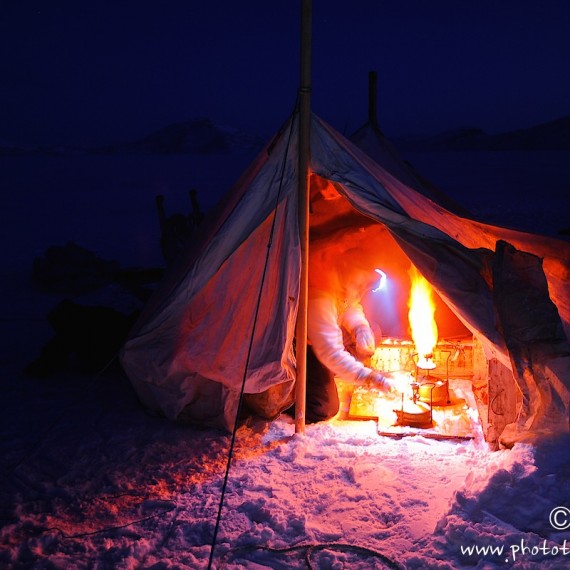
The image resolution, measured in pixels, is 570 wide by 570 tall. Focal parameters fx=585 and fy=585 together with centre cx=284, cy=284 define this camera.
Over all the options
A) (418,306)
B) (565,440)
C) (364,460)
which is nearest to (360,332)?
(418,306)

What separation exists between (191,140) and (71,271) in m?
102

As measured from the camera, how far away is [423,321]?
444 cm

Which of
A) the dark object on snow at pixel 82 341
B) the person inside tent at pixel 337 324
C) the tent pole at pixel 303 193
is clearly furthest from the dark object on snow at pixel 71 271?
the tent pole at pixel 303 193

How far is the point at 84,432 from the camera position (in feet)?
13.5

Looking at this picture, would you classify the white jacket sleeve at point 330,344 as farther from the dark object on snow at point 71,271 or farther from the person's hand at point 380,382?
the dark object on snow at point 71,271

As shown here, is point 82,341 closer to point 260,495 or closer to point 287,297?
point 287,297

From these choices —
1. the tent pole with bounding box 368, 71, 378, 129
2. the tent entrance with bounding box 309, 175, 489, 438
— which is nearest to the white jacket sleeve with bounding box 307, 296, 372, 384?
the tent entrance with bounding box 309, 175, 489, 438

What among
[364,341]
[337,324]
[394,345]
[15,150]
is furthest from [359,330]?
[15,150]

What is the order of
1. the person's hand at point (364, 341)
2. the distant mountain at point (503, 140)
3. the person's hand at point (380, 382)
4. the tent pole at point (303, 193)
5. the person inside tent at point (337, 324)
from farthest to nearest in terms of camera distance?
the distant mountain at point (503, 140) → the person's hand at point (364, 341) → the person inside tent at point (337, 324) → the person's hand at point (380, 382) → the tent pole at point (303, 193)

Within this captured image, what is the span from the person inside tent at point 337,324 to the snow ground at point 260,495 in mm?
271

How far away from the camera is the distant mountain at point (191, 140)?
9661 cm

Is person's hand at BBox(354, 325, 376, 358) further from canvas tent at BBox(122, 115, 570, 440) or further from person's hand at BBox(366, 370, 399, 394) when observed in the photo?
canvas tent at BBox(122, 115, 570, 440)

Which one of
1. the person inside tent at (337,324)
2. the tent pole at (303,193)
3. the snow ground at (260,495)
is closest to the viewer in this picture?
the snow ground at (260,495)

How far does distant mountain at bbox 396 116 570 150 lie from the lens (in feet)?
238
